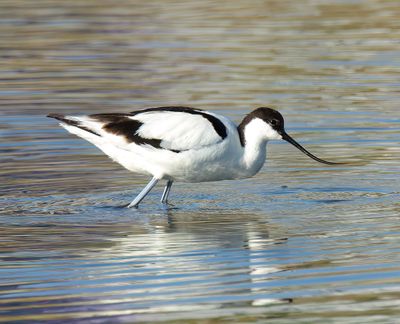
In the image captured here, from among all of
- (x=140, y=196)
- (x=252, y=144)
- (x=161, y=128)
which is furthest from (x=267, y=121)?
(x=140, y=196)

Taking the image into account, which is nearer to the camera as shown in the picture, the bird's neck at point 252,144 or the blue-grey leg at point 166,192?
the bird's neck at point 252,144

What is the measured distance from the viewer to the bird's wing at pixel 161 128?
1152cm

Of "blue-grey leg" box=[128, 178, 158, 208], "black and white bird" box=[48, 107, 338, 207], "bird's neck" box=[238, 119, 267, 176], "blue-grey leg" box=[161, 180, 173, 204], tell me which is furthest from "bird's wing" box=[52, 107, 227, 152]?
"blue-grey leg" box=[161, 180, 173, 204]

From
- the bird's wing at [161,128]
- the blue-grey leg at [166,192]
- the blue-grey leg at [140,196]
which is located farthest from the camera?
the blue-grey leg at [166,192]

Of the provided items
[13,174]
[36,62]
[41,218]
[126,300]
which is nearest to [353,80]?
[36,62]

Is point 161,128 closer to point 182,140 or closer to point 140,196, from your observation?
point 182,140

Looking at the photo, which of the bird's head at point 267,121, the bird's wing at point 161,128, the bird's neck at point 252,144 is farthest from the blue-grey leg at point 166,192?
the bird's head at point 267,121

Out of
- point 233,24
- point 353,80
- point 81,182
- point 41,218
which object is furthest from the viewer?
point 233,24

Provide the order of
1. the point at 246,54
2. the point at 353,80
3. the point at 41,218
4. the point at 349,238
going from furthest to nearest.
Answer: the point at 246,54 < the point at 353,80 < the point at 41,218 < the point at 349,238

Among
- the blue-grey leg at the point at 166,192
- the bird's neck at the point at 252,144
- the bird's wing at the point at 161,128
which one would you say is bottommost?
the blue-grey leg at the point at 166,192

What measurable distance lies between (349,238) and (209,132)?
1857 mm

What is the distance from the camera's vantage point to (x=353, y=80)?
18188 mm

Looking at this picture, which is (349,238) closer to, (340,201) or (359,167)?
(340,201)

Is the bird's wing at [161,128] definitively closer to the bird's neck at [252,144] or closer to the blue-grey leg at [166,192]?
the bird's neck at [252,144]
